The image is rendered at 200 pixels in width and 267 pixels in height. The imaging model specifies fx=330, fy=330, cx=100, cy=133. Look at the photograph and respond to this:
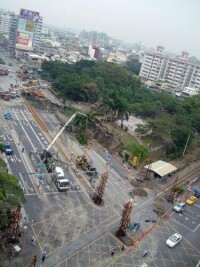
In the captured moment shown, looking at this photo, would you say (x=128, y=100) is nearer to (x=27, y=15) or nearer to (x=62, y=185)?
(x=62, y=185)

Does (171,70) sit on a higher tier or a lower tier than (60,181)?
→ higher

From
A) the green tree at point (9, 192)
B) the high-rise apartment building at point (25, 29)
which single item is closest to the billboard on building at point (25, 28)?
the high-rise apartment building at point (25, 29)

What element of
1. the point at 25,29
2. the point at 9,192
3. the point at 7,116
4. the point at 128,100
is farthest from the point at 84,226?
the point at 25,29

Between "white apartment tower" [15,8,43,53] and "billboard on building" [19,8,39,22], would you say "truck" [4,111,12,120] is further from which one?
"billboard on building" [19,8,39,22]

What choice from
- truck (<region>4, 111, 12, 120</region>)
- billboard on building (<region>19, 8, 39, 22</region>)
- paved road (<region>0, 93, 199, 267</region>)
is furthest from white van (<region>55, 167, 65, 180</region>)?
billboard on building (<region>19, 8, 39, 22</region>)

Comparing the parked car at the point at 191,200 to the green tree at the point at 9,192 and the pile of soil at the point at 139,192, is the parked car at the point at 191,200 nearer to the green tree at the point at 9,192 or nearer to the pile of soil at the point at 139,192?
the pile of soil at the point at 139,192

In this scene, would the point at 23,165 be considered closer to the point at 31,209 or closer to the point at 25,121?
the point at 31,209
